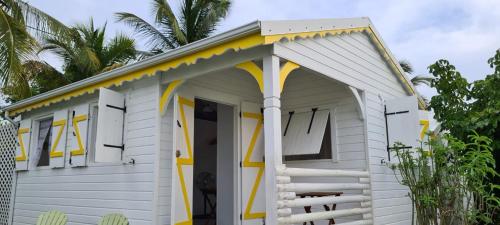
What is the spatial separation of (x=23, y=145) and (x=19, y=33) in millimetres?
2550

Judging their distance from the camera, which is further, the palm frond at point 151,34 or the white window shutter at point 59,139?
the palm frond at point 151,34

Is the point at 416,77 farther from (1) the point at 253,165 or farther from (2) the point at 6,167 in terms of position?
(2) the point at 6,167

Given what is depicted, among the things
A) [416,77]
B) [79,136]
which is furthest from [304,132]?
[416,77]

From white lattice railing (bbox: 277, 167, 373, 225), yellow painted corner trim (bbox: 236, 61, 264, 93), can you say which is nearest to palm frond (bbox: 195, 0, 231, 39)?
white lattice railing (bbox: 277, 167, 373, 225)

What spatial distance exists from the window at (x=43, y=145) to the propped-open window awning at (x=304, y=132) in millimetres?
4077

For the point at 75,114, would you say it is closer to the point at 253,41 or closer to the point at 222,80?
the point at 222,80

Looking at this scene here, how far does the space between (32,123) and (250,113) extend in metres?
4.11

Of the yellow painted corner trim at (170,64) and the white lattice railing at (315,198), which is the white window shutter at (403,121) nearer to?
the white lattice railing at (315,198)

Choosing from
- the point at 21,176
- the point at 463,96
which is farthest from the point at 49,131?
the point at 463,96

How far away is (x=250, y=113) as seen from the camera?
239 inches

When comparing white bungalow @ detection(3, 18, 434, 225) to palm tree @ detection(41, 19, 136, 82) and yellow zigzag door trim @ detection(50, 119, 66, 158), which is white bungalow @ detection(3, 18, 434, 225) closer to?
yellow zigzag door trim @ detection(50, 119, 66, 158)

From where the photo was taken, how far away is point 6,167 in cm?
776

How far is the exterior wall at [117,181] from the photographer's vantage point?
5.14 m

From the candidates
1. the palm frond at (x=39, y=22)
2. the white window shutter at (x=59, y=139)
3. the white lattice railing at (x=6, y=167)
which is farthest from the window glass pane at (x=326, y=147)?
the palm frond at (x=39, y=22)
